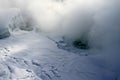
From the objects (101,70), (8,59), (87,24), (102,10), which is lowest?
(8,59)

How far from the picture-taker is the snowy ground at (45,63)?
13.0 feet

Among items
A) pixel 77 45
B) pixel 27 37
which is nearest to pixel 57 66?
pixel 77 45

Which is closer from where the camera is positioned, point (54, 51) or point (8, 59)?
point (8, 59)

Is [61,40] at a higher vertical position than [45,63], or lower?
higher

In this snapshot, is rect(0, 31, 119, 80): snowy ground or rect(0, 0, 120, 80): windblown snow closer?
rect(0, 31, 119, 80): snowy ground

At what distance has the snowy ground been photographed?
13.0 ft

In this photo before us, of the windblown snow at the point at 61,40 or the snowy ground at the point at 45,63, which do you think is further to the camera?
the windblown snow at the point at 61,40

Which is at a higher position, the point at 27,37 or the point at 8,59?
the point at 27,37

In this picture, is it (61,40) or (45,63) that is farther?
(61,40)

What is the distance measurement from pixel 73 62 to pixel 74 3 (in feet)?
7.19

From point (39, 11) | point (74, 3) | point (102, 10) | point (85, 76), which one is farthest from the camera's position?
point (39, 11)

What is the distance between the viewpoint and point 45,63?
14.3ft

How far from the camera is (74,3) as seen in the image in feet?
19.7

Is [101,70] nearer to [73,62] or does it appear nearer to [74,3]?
[73,62]
